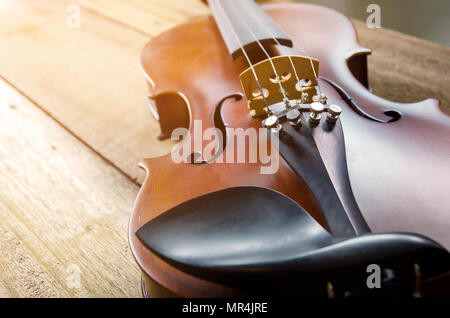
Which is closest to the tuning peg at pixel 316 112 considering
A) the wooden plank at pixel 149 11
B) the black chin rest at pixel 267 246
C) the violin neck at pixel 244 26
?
the black chin rest at pixel 267 246

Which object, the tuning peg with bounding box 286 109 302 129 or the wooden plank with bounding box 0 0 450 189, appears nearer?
the tuning peg with bounding box 286 109 302 129

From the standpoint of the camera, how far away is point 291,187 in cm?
56

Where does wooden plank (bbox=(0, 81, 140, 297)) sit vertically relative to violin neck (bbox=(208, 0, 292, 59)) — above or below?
below

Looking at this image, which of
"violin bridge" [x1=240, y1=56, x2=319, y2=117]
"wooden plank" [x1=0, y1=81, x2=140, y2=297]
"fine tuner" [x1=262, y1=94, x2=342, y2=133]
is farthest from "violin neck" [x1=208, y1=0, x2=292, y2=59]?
"wooden plank" [x1=0, y1=81, x2=140, y2=297]

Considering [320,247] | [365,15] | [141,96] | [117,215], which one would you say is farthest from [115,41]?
[320,247]

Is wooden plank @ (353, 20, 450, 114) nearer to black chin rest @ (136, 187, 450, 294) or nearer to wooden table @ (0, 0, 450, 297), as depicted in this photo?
wooden table @ (0, 0, 450, 297)

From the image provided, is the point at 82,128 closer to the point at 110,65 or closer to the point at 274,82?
the point at 110,65

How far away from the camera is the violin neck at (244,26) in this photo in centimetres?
89

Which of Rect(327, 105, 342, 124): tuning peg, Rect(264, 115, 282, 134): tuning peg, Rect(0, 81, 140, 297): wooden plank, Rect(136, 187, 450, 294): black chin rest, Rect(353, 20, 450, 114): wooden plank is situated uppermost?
Rect(327, 105, 342, 124): tuning peg

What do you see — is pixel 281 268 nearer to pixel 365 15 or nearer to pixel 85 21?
pixel 85 21

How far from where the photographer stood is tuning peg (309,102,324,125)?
608 millimetres

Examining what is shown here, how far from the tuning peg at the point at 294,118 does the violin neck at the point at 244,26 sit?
0.32m

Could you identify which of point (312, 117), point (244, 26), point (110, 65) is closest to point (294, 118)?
point (312, 117)

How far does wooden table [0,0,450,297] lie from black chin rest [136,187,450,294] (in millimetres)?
315
